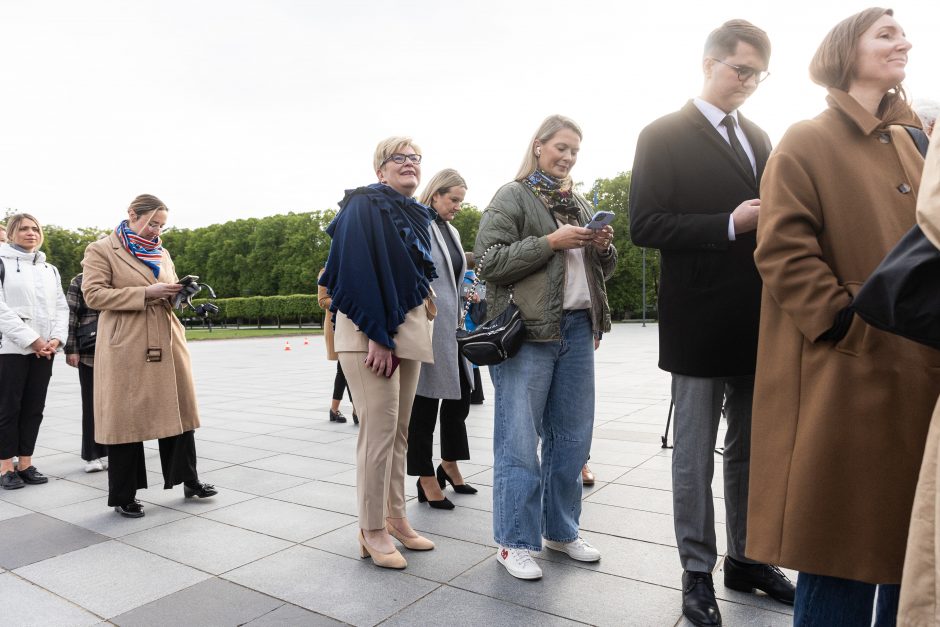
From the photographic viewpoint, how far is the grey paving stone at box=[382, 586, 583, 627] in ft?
8.43

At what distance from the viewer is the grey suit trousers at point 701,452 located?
265cm

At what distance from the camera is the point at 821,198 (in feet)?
6.28

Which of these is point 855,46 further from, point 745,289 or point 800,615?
point 800,615

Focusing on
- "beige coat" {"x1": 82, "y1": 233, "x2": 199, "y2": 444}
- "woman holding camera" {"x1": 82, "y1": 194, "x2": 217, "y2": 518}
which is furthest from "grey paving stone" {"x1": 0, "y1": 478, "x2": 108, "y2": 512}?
"beige coat" {"x1": 82, "y1": 233, "x2": 199, "y2": 444}

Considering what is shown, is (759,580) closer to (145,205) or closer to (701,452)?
(701,452)

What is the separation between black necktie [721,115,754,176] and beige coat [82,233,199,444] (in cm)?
351

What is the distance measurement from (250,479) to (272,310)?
157 feet

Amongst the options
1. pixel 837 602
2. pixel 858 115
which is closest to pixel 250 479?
pixel 837 602

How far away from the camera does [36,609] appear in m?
2.79

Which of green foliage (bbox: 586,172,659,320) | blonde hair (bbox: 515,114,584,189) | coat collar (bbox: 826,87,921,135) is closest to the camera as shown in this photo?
coat collar (bbox: 826,87,921,135)

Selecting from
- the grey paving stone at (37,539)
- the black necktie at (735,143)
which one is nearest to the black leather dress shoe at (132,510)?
the grey paving stone at (37,539)

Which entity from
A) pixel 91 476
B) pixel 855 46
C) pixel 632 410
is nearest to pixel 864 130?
pixel 855 46

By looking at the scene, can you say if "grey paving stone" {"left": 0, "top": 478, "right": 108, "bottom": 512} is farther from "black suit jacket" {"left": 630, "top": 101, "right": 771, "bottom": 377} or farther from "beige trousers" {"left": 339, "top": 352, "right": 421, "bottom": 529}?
"black suit jacket" {"left": 630, "top": 101, "right": 771, "bottom": 377}

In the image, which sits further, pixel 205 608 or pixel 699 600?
pixel 205 608
